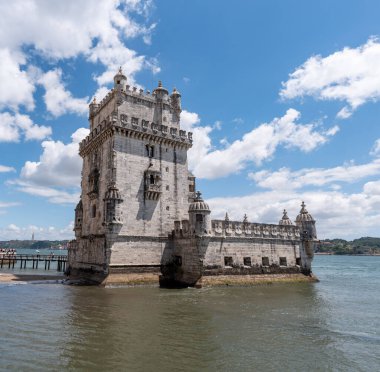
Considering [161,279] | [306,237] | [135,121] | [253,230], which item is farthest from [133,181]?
[306,237]

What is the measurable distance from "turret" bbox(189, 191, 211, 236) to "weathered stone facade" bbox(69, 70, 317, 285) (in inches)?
3.5

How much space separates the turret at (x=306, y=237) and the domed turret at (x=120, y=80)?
24669mm

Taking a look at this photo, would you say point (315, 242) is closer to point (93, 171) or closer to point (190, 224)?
point (190, 224)

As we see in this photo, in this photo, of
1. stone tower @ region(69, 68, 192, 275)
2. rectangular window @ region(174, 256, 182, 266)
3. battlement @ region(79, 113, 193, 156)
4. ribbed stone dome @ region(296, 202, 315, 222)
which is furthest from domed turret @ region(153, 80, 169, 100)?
ribbed stone dome @ region(296, 202, 315, 222)

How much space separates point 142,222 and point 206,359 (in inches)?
834

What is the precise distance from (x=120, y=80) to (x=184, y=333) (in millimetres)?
26679

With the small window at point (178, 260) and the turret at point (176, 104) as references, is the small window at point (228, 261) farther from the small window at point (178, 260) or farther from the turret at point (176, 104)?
the turret at point (176, 104)

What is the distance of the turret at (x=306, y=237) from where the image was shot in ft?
125

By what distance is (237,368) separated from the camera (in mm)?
10516

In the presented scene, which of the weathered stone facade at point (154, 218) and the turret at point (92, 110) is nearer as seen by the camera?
the weathered stone facade at point (154, 218)

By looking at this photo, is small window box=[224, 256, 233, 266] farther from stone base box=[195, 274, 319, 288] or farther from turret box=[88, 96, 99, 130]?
turret box=[88, 96, 99, 130]

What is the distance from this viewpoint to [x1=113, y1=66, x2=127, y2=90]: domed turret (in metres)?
33.6

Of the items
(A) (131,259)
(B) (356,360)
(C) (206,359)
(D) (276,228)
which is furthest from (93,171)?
(B) (356,360)

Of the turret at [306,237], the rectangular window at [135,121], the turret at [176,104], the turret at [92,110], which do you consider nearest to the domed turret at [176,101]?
the turret at [176,104]
